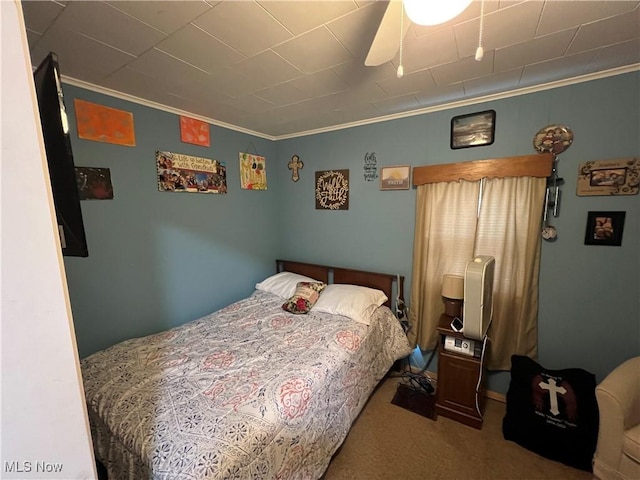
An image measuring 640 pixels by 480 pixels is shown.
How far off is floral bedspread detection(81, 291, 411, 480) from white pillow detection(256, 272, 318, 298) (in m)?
0.54

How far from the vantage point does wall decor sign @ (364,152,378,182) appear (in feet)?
8.46

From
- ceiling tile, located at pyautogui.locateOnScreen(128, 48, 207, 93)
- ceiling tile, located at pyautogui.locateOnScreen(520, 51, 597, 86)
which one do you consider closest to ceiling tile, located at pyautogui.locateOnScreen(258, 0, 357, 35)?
ceiling tile, located at pyautogui.locateOnScreen(128, 48, 207, 93)

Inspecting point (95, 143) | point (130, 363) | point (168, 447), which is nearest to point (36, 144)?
point (168, 447)

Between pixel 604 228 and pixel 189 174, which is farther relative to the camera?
pixel 189 174

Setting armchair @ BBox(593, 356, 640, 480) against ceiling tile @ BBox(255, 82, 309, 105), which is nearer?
armchair @ BBox(593, 356, 640, 480)

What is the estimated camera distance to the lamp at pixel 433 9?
741mm

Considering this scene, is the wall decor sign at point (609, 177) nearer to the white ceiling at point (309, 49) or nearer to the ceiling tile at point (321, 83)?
the white ceiling at point (309, 49)

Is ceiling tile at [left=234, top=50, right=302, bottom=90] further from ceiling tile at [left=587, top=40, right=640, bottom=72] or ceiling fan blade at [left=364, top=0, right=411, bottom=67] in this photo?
ceiling tile at [left=587, top=40, right=640, bottom=72]

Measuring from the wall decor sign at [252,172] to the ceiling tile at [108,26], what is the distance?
1.47 m

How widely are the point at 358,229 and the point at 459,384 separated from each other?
5.17 ft

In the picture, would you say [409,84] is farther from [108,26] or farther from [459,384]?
[459,384]

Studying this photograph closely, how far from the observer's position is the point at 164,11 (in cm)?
112

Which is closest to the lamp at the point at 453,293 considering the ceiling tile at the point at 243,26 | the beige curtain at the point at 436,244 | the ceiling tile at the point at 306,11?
the beige curtain at the point at 436,244

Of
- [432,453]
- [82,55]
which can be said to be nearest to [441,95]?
[82,55]
